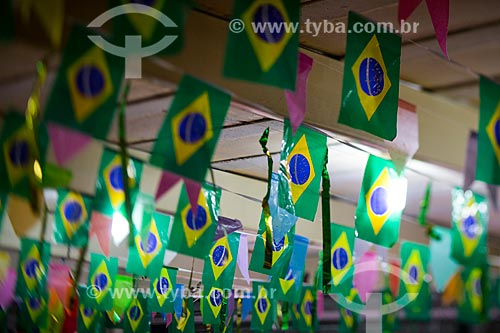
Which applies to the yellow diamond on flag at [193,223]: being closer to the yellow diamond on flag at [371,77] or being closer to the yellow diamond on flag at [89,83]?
the yellow diamond on flag at [371,77]

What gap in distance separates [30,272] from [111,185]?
2.10ft

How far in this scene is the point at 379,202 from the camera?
9.26 ft

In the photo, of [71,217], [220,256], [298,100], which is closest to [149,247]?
[220,256]

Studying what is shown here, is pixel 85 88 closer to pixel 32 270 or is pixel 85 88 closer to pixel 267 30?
pixel 267 30

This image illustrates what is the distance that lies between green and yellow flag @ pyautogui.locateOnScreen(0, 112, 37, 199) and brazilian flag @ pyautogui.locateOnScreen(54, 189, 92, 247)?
662mm

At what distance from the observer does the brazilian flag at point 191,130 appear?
198cm

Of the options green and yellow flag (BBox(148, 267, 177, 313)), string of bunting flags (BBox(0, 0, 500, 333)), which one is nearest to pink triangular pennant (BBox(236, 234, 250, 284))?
string of bunting flags (BBox(0, 0, 500, 333))

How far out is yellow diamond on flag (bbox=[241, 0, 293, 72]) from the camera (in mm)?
1997

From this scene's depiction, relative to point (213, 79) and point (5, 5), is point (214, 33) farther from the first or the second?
point (5, 5)

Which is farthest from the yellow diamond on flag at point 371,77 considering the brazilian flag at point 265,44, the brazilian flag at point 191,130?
the brazilian flag at point 191,130

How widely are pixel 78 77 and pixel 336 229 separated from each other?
1.92m

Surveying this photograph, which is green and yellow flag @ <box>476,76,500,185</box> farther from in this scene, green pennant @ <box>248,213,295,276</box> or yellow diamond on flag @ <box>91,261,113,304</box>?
yellow diamond on flag @ <box>91,261,113,304</box>

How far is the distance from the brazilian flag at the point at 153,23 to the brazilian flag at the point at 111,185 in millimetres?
436

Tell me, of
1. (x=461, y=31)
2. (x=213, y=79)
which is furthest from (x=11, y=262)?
(x=461, y=31)
